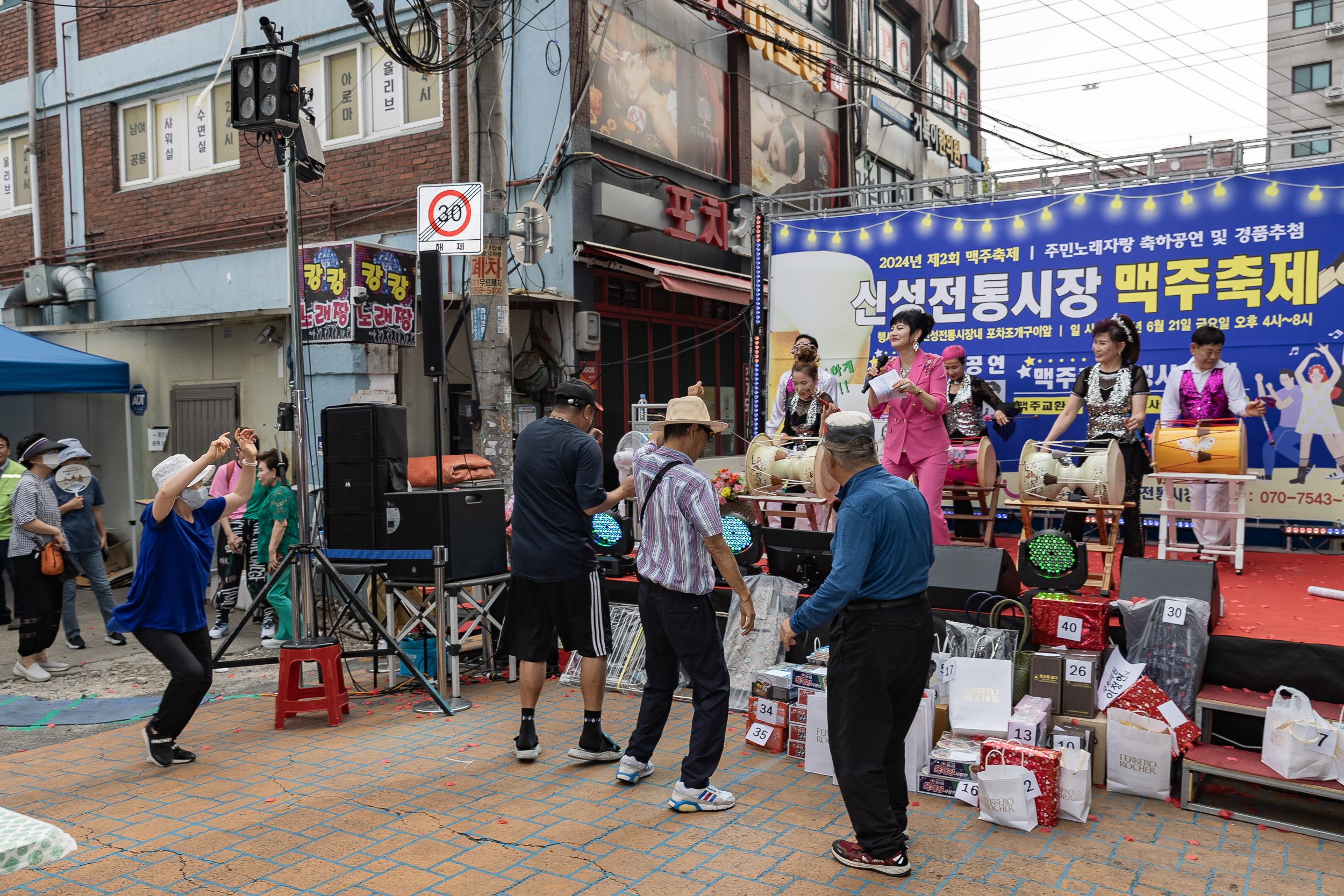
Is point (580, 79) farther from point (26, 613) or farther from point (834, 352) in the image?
point (26, 613)

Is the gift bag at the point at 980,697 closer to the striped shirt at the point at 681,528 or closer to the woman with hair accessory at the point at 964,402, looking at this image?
the striped shirt at the point at 681,528

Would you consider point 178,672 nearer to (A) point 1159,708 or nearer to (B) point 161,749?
(B) point 161,749

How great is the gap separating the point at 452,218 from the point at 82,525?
419 centimetres

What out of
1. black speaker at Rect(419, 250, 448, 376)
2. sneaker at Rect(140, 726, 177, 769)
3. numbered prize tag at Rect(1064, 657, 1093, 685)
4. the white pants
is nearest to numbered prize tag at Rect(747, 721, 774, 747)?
numbered prize tag at Rect(1064, 657, 1093, 685)

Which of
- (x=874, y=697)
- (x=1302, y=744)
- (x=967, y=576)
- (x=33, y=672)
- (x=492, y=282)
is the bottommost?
(x=33, y=672)

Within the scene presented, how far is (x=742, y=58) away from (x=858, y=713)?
554 inches

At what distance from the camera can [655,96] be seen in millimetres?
14148

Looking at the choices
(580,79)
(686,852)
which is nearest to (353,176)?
(580,79)

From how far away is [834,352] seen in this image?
10.2 metres

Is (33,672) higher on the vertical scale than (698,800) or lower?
lower

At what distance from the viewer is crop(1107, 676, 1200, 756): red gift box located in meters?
4.90

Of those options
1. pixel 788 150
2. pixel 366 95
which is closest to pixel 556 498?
pixel 366 95

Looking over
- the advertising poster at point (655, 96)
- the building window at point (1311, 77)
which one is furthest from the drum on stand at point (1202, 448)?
the building window at point (1311, 77)

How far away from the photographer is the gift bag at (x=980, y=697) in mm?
5105
